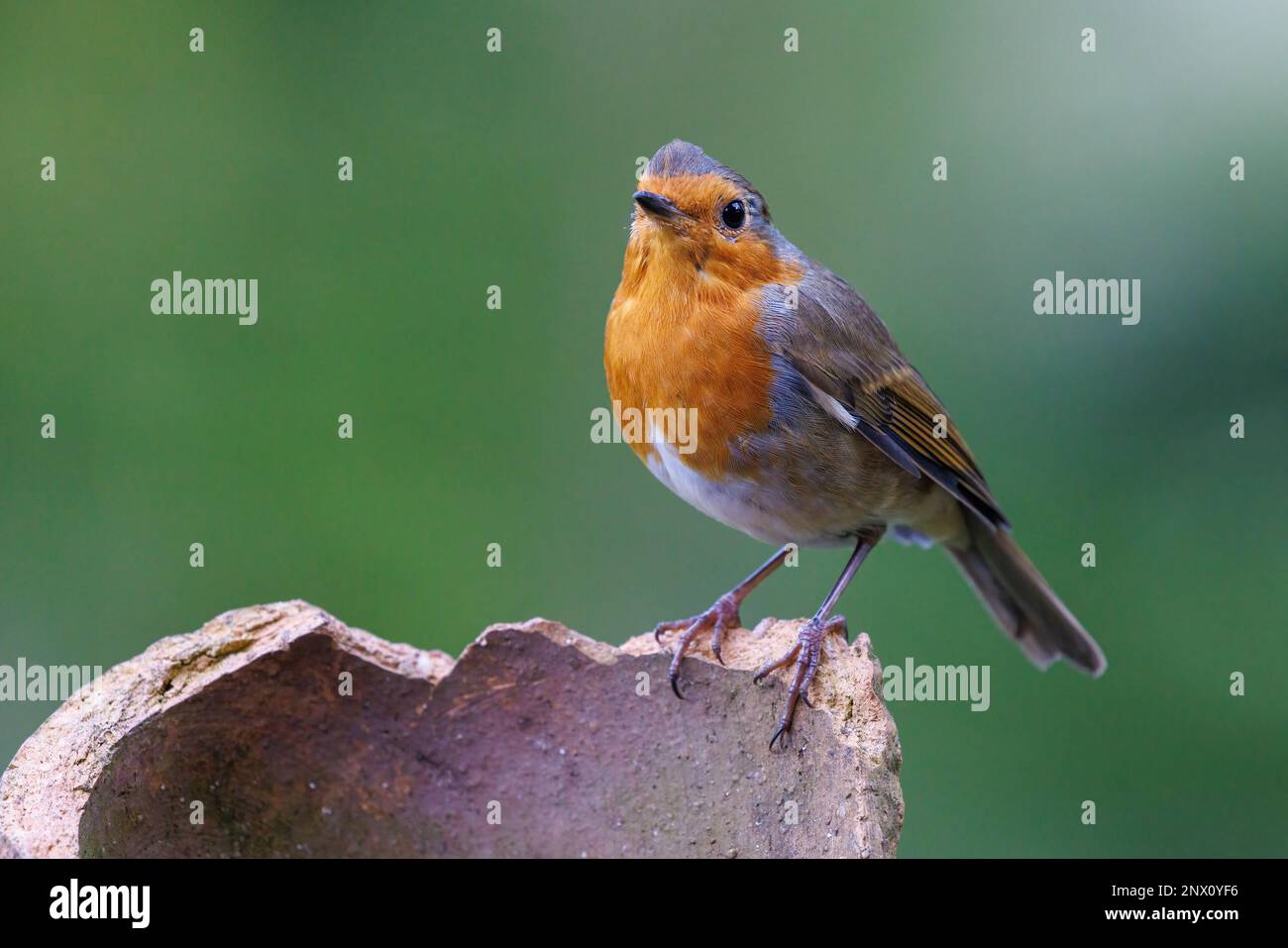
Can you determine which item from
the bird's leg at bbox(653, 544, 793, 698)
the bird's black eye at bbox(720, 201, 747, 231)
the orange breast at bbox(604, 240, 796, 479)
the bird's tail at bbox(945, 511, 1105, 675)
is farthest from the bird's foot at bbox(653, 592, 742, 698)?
the bird's tail at bbox(945, 511, 1105, 675)

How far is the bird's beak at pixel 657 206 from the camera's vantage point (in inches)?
133

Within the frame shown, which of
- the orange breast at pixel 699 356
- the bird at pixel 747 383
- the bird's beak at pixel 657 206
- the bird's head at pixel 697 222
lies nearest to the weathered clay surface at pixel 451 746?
the bird at pixel 747 383

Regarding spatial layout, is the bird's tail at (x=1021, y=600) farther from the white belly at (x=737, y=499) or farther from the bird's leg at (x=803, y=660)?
the bird's leg at (x=803, y=660)

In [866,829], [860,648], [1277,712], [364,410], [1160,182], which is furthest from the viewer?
[364,410]

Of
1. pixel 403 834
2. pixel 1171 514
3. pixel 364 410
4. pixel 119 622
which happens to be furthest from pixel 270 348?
pixel 1171 514

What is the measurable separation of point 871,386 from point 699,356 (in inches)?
22.5

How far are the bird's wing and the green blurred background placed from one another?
0.93 meters

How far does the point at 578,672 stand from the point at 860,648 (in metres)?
0.64

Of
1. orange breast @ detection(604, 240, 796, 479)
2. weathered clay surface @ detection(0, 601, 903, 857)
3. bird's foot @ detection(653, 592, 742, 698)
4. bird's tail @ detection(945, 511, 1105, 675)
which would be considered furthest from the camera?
bird's tail @ detection(945, 511, 1105, 675)

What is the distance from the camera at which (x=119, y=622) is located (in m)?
4.94

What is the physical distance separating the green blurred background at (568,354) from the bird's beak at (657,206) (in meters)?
1.81

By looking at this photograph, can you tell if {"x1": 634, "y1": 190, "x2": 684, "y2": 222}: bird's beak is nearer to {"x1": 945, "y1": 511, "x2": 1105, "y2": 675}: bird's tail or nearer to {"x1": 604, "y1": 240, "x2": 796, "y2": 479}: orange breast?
{"x1": 604, "y1": 240, "x2": 796, "y2": 479}: orange breast

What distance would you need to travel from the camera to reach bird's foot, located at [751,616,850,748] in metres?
2.92

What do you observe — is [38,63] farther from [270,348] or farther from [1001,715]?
[1001,715]
